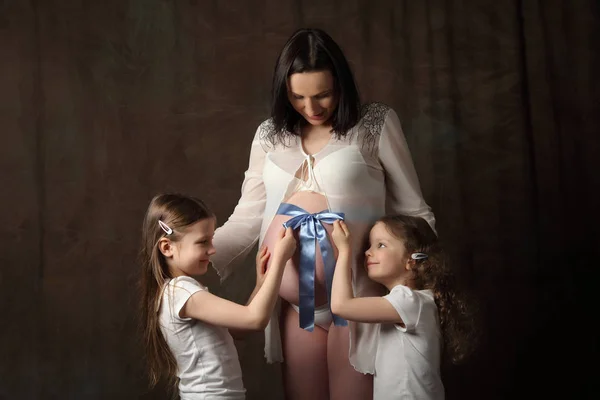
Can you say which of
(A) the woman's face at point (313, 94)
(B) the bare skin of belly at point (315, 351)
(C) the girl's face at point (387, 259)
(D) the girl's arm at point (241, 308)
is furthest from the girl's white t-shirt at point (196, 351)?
(A) the woman's face at point (313, 94)

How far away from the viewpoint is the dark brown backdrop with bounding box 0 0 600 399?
325 centimetres

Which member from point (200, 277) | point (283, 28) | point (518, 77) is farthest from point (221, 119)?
point (518, 77)

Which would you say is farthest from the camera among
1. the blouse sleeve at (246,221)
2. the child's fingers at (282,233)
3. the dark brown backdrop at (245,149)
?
the dark brown backdrop at (245,149)

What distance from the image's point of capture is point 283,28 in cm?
339

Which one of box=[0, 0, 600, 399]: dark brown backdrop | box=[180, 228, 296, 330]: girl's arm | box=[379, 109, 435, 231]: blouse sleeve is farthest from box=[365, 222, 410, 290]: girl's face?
box=[0, 0, 600, 399]: dark brown backdrop

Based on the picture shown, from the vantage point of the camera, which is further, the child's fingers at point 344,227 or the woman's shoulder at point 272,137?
the woman's shoulder at point 272,137

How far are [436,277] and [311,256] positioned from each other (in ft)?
1.09

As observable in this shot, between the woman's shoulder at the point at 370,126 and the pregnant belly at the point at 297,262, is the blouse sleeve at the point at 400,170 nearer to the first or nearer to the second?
the woman's shoulder at the point at 370,126

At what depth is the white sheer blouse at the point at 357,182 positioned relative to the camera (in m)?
2.18

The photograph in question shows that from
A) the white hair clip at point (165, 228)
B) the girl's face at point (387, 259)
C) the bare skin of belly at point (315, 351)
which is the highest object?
the white hair clip at point (165, 228)

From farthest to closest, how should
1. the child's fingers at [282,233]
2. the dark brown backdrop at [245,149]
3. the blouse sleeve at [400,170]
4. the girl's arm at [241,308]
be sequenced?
the dark brown backdrop at [245,149]
the blouse sleeve at [400,170]
the child's fingers at [282,233]
the girl's arm at [241,308]

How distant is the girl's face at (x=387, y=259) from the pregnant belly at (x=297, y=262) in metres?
0.11

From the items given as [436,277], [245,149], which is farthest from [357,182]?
[245,149]

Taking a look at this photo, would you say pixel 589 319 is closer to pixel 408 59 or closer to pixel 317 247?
pixel 408 59
